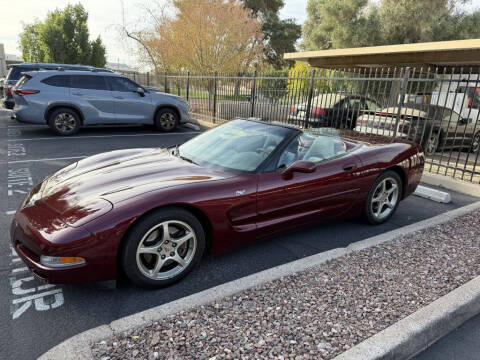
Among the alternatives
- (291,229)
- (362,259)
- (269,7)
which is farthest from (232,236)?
(269,7)

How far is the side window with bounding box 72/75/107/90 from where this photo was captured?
8.80m

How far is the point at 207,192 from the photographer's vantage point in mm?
2746

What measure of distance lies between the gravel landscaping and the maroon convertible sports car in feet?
1.85

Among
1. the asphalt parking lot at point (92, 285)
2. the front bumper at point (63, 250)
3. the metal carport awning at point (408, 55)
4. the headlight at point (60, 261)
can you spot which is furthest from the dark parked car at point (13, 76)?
the headlight at point (60, 261)

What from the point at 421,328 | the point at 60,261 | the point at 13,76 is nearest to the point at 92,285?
the point at 60,261

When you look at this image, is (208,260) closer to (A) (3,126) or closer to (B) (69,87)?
(B) (69,87)

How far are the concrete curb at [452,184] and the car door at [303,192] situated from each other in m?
3.25

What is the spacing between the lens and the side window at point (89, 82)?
8.80 m

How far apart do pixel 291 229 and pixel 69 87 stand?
7860 mm

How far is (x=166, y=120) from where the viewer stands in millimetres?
10094

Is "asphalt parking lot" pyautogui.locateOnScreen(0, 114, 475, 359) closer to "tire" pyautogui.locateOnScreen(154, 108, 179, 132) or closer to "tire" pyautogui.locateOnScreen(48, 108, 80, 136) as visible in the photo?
"tire" pyautogui.locateOnScreen(48, 108, 80, 136)

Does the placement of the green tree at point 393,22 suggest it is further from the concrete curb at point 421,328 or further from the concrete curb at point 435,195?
the concrete curb at point 421,328

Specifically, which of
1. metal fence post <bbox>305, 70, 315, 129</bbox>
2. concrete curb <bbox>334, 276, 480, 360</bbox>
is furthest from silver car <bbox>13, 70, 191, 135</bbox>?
concrete curb <bbox>334, 276, 480, 360</bbox>

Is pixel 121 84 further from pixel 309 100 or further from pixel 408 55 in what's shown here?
pixel 408 55
